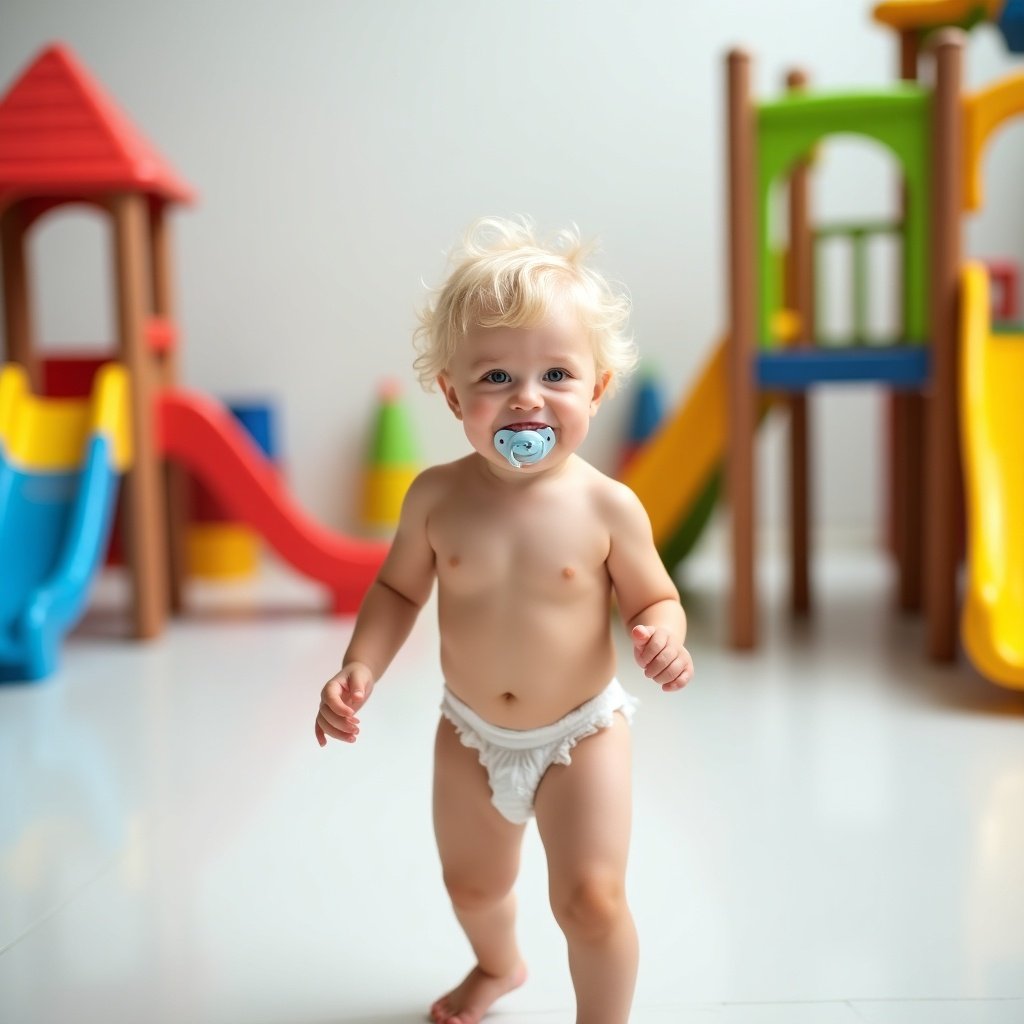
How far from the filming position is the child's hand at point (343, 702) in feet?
3.04

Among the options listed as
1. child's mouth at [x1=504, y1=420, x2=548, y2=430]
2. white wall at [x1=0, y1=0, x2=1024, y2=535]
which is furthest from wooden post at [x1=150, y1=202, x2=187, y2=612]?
child's mouth at [x1=504, y1=420, x2=548, y2=430]

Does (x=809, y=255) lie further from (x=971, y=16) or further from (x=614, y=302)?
(x=614, y=302)

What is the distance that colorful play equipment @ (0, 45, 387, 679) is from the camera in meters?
2.51

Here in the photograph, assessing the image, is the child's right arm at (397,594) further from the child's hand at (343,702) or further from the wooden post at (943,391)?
the wooden post at (943,391)

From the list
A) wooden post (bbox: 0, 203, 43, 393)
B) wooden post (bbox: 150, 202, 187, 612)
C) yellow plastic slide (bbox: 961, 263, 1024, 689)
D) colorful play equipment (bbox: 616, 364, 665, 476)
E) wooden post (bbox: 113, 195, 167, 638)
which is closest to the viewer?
yellow plastic slide (bbox: 961, 263, 1024, 689)

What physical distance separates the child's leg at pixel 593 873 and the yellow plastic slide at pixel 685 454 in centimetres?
156

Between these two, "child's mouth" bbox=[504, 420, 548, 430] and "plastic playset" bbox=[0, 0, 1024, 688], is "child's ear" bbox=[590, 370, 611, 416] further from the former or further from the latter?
"plastic playset" bbox=[0, 0, 1024, 688]

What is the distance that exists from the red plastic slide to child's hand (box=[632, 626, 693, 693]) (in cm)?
180

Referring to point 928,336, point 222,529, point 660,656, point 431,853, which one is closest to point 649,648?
point 660,656

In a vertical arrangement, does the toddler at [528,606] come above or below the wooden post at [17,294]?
below

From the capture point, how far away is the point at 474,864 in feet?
3.32

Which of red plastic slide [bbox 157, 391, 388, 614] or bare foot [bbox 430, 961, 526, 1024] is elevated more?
red plastic slide [bbox 157, 391, 388, 614]

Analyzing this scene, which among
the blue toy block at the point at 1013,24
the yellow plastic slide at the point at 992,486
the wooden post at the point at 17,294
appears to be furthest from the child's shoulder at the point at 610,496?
the wooden post at the point at 17,294

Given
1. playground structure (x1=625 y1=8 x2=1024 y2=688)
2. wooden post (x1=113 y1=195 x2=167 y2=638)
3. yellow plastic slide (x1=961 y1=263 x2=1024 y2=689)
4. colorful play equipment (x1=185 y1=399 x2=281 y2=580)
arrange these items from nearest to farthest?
yellow plastic slide (x1=961 y1=263 x2=1024 y2=689) → playground structure (x1=625 y1=8 x2=1024 y2=688) → wooden post (x1=113 y1=195 x2=167 y2=638) → colorful play equipment (x1=185 y1=399 x2=281 y2=580)
